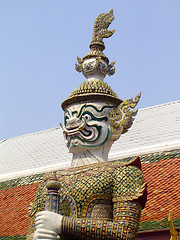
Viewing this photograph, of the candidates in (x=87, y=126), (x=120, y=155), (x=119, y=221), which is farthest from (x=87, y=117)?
(x=120, y=155)

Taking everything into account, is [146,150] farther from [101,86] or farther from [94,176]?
[94,176]

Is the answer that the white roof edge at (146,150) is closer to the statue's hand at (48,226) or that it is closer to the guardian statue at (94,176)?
the guardian statue at (94,176)

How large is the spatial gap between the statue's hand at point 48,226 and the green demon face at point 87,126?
1098 millimetres

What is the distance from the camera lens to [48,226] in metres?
5.53

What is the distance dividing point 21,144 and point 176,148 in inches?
A: 234

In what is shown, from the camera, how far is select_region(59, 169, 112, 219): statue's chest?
5.85 m

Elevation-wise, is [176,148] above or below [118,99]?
above

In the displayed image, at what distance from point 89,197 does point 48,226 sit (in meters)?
0.59

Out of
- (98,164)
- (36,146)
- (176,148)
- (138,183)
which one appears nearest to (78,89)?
(98,164)

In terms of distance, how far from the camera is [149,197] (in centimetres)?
1067

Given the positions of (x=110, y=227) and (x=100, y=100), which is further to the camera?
(x=100, y=100)

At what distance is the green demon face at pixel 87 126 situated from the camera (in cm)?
636

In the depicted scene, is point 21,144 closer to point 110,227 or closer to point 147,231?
point 147,231

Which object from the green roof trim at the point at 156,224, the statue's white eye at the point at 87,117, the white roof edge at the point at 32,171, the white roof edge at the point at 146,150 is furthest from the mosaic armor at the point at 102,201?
the white roof edge at the point at 32,171
